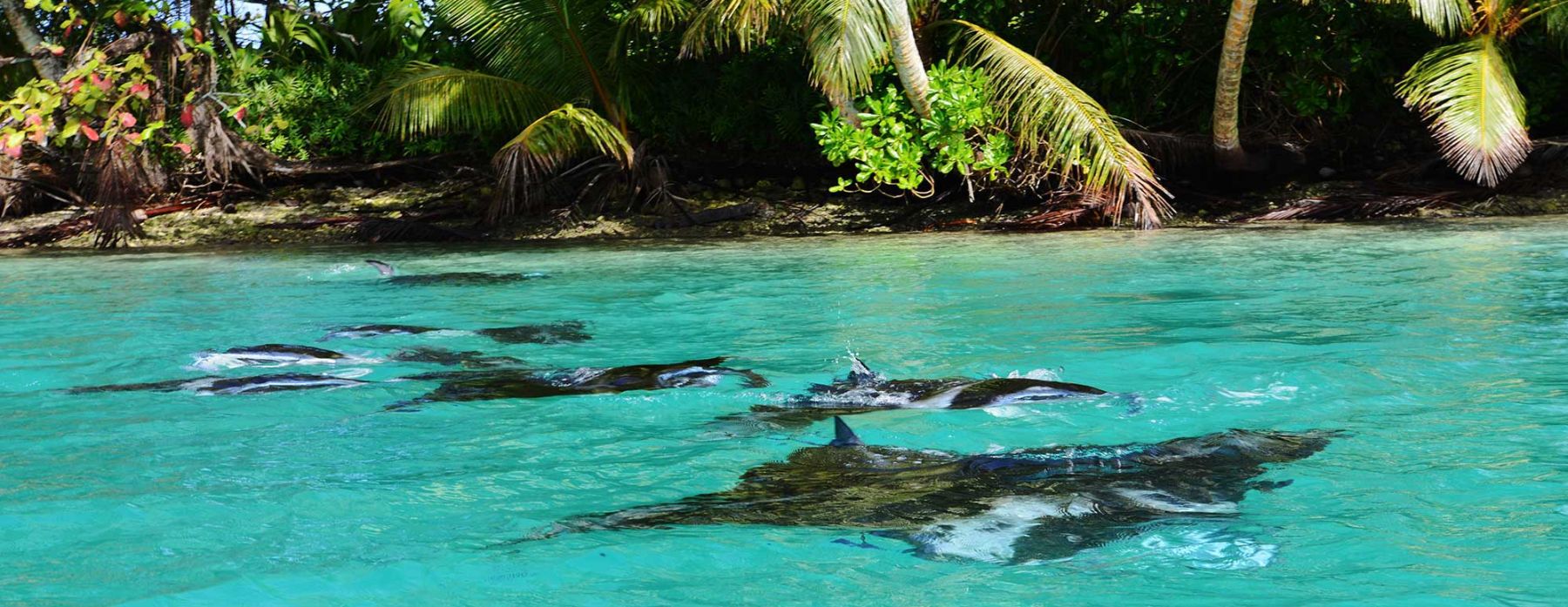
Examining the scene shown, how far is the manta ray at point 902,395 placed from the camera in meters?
4.74

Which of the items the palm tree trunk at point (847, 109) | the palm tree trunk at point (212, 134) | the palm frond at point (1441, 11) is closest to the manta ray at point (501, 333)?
the palm tree trunk at point (847, 109)

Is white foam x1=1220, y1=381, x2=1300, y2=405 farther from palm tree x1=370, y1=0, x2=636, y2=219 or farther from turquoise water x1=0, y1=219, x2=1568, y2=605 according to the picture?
palm tree x1=370, y1=0, x2=636, y2=219

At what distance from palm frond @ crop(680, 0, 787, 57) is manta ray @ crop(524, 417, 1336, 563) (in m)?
8.51

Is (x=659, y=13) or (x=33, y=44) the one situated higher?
(x=659, y=13)

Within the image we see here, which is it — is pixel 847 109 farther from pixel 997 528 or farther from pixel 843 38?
pixel 997 528

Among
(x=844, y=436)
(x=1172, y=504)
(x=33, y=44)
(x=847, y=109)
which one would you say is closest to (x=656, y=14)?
(x=847, y=109)

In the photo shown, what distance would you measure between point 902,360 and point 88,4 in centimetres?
1362

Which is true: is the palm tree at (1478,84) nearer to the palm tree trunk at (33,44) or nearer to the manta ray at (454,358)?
the manta ray at (454,358)

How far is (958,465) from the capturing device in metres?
3.81

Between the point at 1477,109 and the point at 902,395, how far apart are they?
30.9ft

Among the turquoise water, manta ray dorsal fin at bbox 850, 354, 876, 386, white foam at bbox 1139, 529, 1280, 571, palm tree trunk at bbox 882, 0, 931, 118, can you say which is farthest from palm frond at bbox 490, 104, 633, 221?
white foam at bbox 1139, 529, 1280, 571

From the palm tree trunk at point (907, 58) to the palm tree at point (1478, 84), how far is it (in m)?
4.35

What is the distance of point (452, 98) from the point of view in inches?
553

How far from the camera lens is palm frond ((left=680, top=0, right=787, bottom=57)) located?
12.1m
